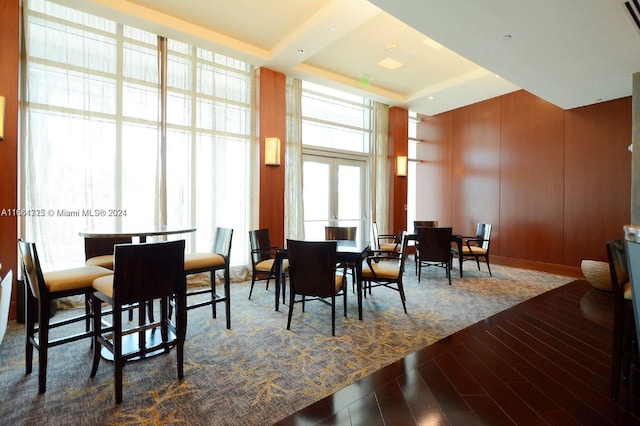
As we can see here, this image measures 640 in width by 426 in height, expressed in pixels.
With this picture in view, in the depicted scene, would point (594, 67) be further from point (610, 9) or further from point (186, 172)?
point (186, 172)

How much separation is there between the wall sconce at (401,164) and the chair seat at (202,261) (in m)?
5.08

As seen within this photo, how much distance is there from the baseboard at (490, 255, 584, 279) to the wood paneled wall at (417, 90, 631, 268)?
7 cm

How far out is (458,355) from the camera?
2.47m

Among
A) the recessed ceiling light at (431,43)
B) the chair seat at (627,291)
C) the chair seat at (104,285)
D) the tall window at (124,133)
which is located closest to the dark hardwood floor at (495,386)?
the chair seat at (627,291)

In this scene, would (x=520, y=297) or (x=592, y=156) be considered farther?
(x=592, y=156)

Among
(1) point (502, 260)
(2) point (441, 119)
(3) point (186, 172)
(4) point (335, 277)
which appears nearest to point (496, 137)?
(2) point (441, 119)

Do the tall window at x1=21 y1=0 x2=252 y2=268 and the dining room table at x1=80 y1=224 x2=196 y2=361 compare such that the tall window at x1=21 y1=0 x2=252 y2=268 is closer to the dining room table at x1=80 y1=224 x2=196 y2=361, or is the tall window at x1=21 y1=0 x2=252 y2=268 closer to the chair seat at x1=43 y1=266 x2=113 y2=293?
the dining room table at x1=80 y1=224 x2=196 y2=361

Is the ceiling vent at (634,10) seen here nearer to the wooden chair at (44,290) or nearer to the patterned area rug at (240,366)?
the patterned area rug at (240,366)

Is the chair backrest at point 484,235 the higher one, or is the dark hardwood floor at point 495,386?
the chair backrest at point 484,235

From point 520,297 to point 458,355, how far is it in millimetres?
2249

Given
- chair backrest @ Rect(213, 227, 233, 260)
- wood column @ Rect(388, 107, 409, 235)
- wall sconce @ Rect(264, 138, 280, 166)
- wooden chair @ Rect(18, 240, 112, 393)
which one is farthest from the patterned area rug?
wood column @ Rect(388, 107, 409, 235)

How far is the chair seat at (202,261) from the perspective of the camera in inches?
104

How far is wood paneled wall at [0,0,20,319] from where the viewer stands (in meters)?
3.11

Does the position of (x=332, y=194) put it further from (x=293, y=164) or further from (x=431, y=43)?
(x=431, y=43)
